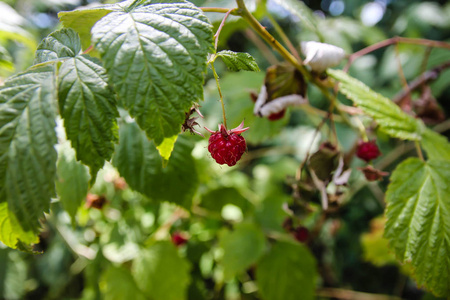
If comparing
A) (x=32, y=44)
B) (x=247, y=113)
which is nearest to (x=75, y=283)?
(x=32, y=44)

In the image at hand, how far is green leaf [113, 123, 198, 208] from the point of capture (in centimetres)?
82

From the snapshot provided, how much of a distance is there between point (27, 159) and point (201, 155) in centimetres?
92

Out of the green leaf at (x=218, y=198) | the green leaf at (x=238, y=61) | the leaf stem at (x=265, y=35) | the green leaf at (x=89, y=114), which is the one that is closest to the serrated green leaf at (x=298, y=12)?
the leaf stem at (x=265, y=35)

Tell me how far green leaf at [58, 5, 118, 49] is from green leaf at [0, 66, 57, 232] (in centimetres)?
19

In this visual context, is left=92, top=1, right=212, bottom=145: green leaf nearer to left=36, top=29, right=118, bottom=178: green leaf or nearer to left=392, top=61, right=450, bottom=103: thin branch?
left=36, top=29, right=118, bottom=178: green leaf

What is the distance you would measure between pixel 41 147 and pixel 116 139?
0.33 feet

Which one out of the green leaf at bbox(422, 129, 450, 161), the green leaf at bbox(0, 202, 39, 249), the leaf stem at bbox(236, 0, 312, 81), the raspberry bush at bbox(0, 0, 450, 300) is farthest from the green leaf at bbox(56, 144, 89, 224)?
the green leaf at bbox(422, 129, 450, 161)

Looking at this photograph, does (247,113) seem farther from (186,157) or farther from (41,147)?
(41,147)

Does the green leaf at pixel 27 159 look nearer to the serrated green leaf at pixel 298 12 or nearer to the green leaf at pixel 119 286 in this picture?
the serrated green leaf at pixel 298 12

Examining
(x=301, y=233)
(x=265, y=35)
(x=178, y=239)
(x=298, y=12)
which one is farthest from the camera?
(x=178, y=239)

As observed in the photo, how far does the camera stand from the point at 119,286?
3.87 ft

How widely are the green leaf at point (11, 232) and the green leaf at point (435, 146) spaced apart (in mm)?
867

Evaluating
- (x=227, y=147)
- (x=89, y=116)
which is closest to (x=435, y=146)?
(x=227, y=147)

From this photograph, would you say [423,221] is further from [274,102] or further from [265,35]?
[265,35]
